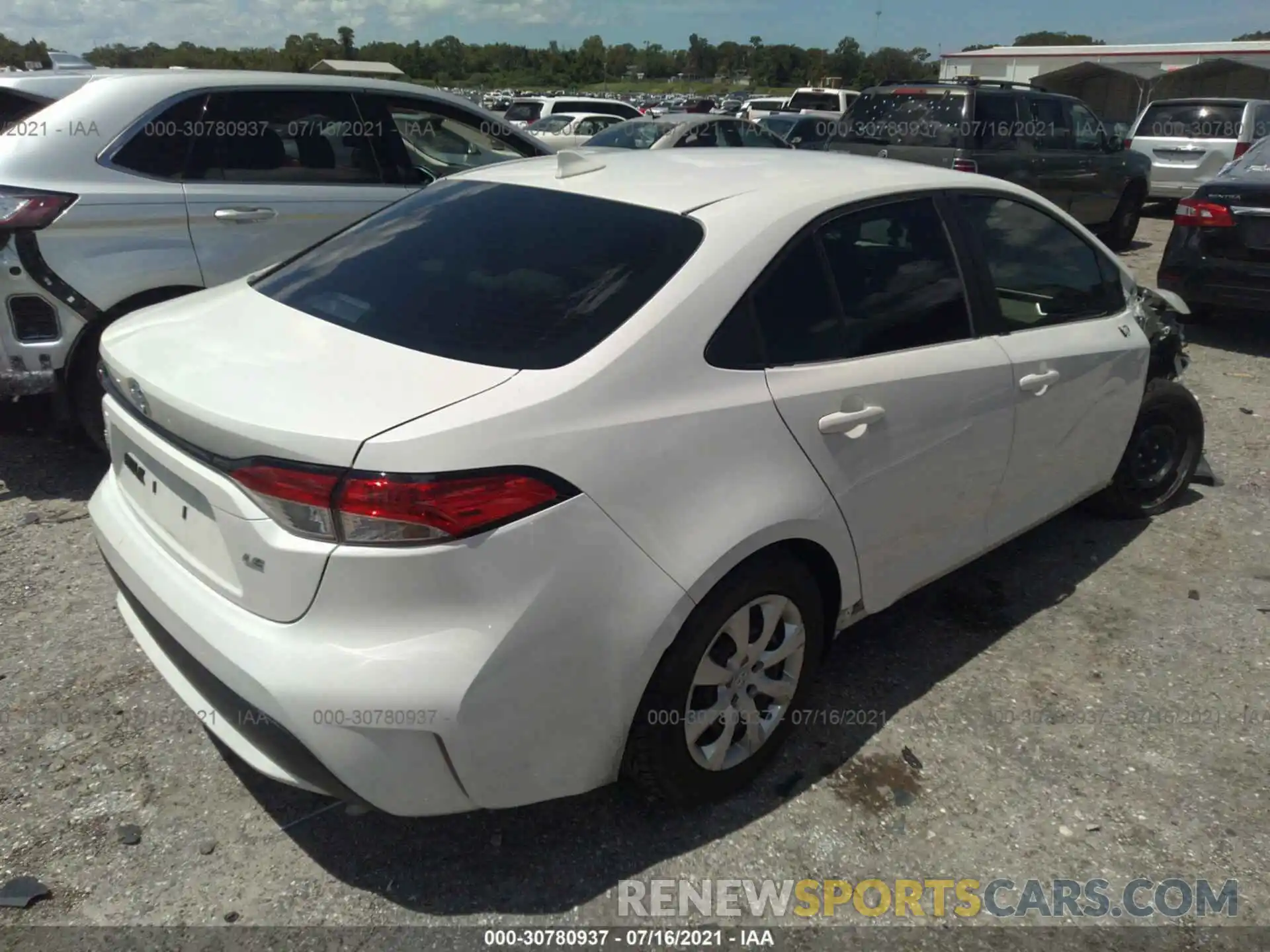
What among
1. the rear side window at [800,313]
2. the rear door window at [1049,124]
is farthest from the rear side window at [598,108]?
the rear side window at [800,313]

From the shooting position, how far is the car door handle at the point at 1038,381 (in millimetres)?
3184

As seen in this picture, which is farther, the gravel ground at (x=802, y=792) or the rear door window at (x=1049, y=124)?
the rear door window at (x=1049, y=124)

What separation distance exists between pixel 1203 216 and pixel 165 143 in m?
6.95

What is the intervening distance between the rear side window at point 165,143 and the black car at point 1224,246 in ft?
22.2

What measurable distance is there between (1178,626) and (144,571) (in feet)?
11.6

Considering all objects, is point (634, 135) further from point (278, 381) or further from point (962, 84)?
point (278, 381)

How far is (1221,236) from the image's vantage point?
698 cm

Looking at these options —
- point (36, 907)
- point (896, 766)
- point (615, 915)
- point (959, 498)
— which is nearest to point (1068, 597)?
point (959, 498)

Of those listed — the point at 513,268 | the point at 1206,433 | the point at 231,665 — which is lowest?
the point at 1206,433

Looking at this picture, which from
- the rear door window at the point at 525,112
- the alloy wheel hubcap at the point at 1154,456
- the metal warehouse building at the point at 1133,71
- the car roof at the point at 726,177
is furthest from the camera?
the metal warehouse building at the point at 1133,71

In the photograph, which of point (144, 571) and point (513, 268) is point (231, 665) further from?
point (513, 268)

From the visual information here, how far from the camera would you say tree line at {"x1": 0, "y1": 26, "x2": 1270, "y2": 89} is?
61.3 metres

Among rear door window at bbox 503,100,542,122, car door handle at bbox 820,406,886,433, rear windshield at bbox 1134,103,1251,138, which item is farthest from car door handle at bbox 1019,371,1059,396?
rear door window at bbox 503,100,542,122

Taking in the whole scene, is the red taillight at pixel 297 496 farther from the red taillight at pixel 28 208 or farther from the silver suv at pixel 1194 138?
the silver suv at pixel 1194 138
